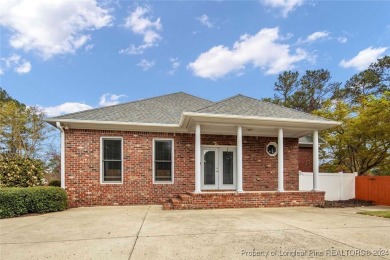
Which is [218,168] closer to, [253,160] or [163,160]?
[253,160]

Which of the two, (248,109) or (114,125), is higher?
(248,109)

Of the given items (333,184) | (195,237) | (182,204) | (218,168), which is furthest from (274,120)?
(195,237)

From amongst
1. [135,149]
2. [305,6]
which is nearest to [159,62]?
[305,6]

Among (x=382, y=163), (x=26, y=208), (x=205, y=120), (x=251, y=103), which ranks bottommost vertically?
(x=26, y=208)

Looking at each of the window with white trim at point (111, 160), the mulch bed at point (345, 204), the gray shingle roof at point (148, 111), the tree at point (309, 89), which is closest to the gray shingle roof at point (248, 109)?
the gray shingle roof at point (148, 111)

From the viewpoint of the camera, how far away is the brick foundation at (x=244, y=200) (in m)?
9.17

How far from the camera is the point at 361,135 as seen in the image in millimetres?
13969

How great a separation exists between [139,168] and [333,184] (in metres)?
8.64

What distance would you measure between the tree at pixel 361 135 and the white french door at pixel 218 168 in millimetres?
6747

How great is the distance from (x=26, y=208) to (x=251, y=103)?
8.54 metres

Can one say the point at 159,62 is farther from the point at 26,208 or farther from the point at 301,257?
the point at 301,257

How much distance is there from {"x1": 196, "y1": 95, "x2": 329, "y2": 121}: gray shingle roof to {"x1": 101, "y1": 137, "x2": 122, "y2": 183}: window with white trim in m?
3.67

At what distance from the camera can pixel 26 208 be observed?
841 cm

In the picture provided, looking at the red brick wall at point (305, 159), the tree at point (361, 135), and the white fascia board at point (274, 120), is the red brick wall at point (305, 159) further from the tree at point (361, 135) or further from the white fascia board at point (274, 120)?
the white fascia board at point (274, 120)
